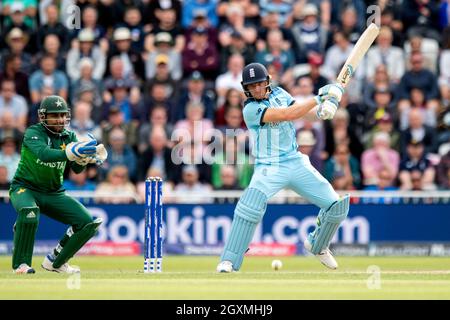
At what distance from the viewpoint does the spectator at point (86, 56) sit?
67.3ft

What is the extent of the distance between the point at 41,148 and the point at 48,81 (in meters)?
7.41

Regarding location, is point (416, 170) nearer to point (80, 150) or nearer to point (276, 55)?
point (276, 55)

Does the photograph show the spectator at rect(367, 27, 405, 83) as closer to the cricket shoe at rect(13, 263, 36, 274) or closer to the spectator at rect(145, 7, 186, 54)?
the spectator at rect(145, 7, 186, 54)

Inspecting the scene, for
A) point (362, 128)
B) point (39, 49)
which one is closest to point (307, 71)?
point (362, 128)

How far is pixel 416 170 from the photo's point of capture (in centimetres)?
1881

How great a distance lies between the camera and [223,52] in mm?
20562

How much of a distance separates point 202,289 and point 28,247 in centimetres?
280

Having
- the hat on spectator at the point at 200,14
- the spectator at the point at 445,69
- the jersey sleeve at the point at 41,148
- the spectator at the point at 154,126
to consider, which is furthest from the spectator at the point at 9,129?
the spectator at the point at 445,69

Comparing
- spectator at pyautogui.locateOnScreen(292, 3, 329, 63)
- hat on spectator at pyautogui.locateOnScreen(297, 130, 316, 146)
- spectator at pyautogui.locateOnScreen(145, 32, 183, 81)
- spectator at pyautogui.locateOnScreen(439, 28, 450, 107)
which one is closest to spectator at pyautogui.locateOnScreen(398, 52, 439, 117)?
spectator at pyautogui.locateOnScreen(439, 28, 450, 107)

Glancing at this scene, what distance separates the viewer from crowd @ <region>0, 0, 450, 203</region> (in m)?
19.0

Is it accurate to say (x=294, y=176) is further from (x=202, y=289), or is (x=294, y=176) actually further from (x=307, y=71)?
(x=307, y=71)

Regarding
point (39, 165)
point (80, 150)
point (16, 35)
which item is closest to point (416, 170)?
point (16, 35)

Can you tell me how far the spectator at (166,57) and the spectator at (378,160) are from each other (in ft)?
11.6

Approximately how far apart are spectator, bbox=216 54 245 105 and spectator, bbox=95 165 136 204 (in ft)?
6.94
